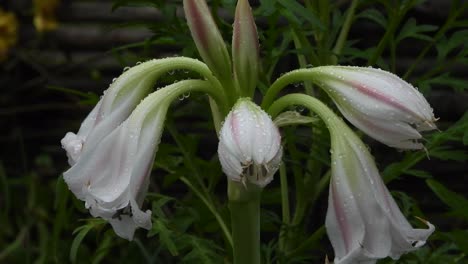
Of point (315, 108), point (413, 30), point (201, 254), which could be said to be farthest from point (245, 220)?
→ point (413, 30)

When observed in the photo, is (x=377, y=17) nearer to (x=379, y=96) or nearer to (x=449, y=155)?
(x=449, y=155)

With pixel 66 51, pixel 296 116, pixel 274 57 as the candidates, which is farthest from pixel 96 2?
pixel 296 116

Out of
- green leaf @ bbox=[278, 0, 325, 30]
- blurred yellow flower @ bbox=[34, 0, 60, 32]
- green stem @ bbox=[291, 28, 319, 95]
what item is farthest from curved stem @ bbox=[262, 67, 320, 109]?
blurred yellow flower @ bbox=[34, 0, 60, 32]

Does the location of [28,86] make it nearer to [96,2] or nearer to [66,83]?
[66,83]

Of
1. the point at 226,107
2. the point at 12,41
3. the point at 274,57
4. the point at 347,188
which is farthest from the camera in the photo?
the point at 12,41

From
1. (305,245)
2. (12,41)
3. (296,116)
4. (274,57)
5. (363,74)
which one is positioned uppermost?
(363,74)

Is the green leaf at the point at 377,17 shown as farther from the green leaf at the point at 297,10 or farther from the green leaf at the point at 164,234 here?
the green leaf at the point at 164,234

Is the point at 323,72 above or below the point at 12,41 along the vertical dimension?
above

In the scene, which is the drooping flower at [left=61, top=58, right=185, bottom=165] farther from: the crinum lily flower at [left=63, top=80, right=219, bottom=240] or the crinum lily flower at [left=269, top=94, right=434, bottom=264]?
the crinum lily flower at [left=269, top=94, right=434, bottom=264]
